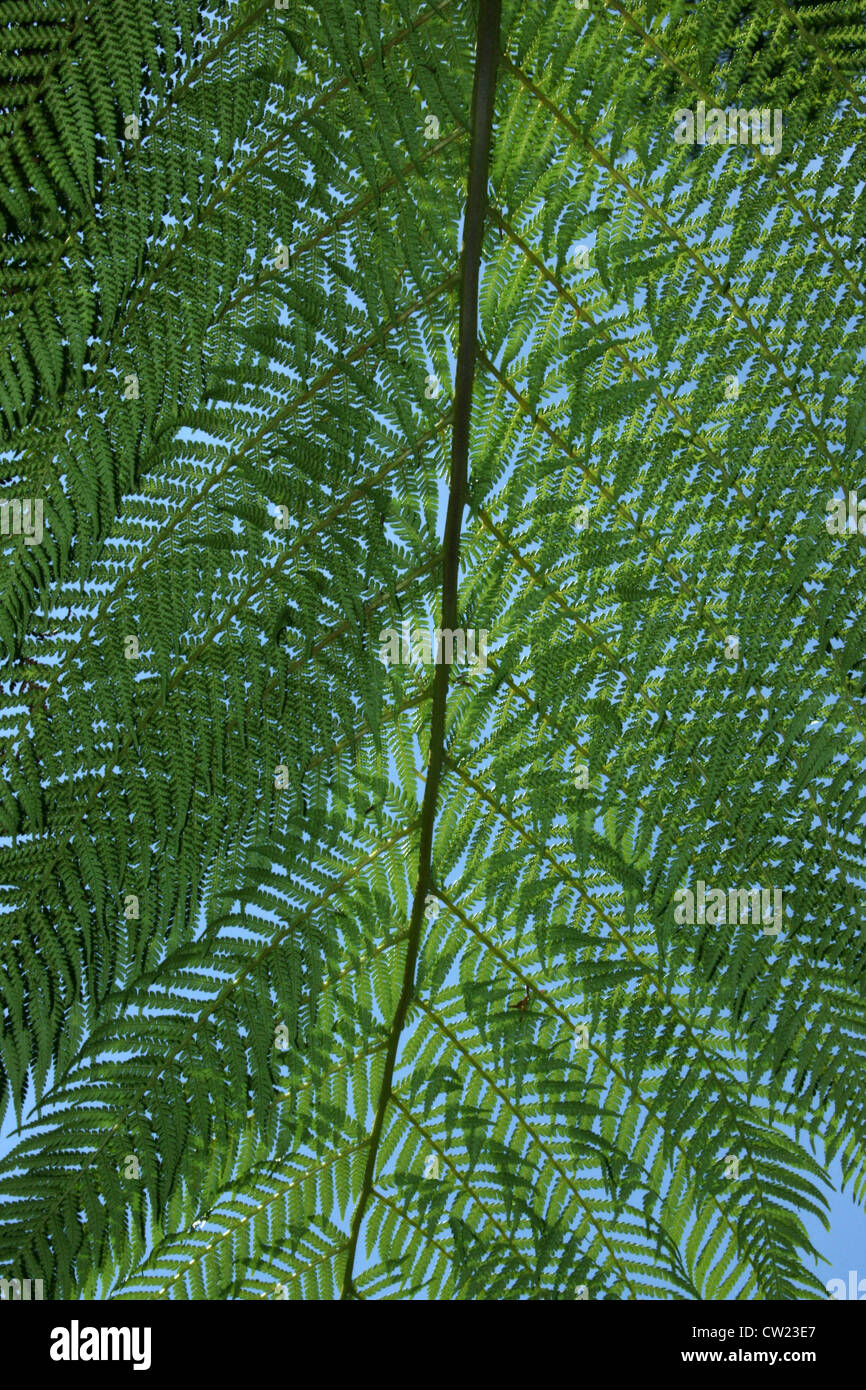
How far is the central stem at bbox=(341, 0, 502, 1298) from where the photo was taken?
49.5 inches

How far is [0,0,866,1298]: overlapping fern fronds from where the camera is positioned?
1272mm

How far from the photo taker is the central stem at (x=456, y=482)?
1.26 m

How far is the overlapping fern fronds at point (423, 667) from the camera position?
1.27 metres

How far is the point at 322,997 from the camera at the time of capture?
156 centimetres

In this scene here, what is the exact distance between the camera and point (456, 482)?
1432 mm

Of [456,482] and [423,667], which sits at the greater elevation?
[456,482]

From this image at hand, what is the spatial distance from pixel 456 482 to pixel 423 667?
0.90 ft

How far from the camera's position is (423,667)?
1.52 meters
